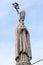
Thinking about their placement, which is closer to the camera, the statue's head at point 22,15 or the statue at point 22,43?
the statue at point 22,43

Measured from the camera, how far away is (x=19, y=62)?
13406 millimetres

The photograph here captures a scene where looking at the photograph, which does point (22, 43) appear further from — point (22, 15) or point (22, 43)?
point (22, 15)

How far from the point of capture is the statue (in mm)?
13656

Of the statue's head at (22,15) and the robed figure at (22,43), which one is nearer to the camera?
Result: the robed figure at (22,43)

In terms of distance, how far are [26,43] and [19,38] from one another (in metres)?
0.43

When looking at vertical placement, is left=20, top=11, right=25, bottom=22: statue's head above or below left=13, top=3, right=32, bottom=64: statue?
above

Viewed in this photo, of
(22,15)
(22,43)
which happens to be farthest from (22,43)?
(22,15)

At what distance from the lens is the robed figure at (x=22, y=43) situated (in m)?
13.7

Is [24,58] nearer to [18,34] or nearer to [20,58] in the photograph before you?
[20,58]

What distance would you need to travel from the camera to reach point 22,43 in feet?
46.0

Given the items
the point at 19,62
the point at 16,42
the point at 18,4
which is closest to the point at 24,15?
the point at 18,4

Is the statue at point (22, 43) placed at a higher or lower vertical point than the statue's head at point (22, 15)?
lower

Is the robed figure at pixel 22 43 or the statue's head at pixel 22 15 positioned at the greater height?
the statue's head at pixel 22 15

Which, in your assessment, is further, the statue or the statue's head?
the statue's head
